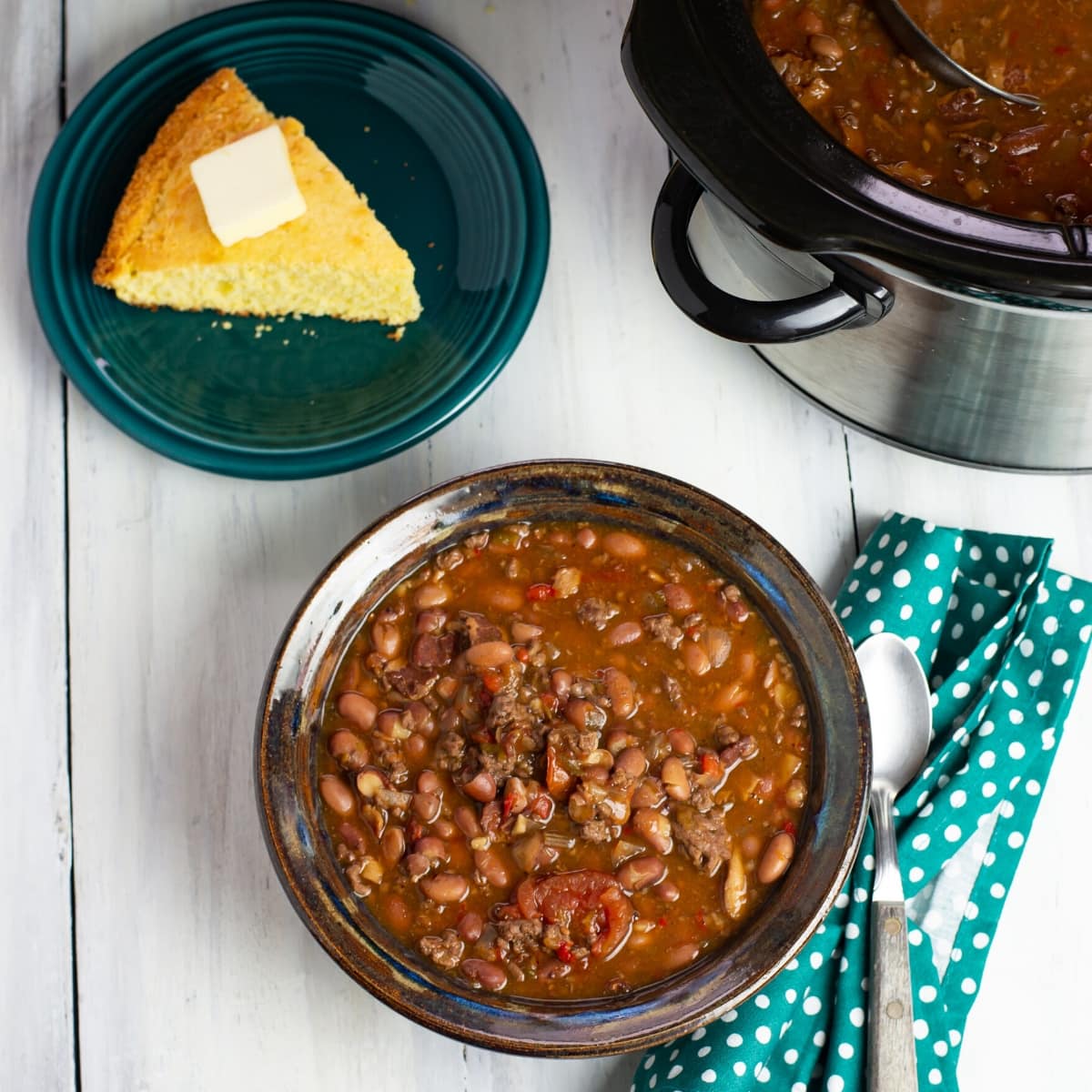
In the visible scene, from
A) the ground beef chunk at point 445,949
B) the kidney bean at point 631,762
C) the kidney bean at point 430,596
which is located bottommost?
the ground beef chunk at point 445,949

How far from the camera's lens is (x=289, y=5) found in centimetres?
237

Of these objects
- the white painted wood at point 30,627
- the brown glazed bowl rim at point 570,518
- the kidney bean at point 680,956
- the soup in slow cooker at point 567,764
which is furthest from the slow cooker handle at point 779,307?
the white painted wood at point 30,627

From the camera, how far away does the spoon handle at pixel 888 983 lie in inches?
80.6

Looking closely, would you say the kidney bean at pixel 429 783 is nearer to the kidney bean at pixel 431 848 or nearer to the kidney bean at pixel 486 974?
the kidney bean at pixel 431 848

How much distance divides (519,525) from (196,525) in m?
0.62

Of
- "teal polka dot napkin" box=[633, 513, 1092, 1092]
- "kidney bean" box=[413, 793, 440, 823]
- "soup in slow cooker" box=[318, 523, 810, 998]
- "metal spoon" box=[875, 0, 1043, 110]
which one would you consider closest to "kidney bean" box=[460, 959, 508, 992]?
"soup in slow cooker" box=[318, 523, 810, 998]

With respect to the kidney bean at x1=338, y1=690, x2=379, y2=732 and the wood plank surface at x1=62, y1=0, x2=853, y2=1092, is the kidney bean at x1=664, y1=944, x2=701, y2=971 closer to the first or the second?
the wood plank surface at x1=62, y1=0, x2=853, y2=1092

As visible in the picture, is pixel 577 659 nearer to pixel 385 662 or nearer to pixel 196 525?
pixel 385 662

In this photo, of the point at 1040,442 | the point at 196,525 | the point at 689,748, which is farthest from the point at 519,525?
the point at 1040,442

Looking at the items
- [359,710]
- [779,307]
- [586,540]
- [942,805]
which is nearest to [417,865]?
[359,710]

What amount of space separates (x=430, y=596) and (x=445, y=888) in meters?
0.47

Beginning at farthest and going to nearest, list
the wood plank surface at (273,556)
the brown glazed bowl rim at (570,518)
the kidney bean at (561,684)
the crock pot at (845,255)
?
the wood plank surface at (273,556), the kidney bean at (561,684), the brown glazed bowl rim at (570,518), the crock pot at (845,255)

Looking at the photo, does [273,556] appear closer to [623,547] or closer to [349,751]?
[349,751]

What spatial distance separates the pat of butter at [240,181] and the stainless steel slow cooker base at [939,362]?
0.76 meters
